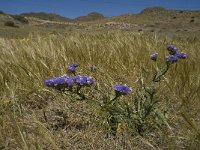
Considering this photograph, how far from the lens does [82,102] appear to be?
2027 mm

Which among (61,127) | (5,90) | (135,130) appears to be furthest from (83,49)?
(135,130)

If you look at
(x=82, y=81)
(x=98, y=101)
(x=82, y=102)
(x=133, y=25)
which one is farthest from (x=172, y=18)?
(x=82, y=81)

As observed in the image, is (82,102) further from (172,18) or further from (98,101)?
(172,18)

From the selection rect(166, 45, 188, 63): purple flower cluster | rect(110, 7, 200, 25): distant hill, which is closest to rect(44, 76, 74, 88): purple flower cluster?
rect(166, 45, 188, 63): purple flower cluster

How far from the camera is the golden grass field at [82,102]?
1.52m

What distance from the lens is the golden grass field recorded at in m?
1.52

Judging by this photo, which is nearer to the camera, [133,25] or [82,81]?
[82,81]

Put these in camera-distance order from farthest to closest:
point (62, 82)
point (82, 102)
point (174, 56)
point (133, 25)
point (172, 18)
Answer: point (172, 18) → point (133, 25) → point (82, 102) → point (174, 56) → point (62, 82)

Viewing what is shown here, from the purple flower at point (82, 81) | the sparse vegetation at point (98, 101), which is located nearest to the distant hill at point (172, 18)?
the sparse vegetation at point (98, 101)

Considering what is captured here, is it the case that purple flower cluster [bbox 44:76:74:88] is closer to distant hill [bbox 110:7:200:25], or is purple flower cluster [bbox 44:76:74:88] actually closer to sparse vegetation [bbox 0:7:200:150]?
sparse vegetation [bbox 0:7:200:150]

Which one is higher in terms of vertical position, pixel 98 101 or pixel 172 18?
pixel 98 101

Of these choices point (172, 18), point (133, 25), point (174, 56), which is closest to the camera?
point (174, 56)

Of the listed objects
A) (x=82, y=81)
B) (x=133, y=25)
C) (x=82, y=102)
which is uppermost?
(x=82, y=81)

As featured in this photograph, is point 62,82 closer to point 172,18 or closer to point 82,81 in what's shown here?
point 82,81
